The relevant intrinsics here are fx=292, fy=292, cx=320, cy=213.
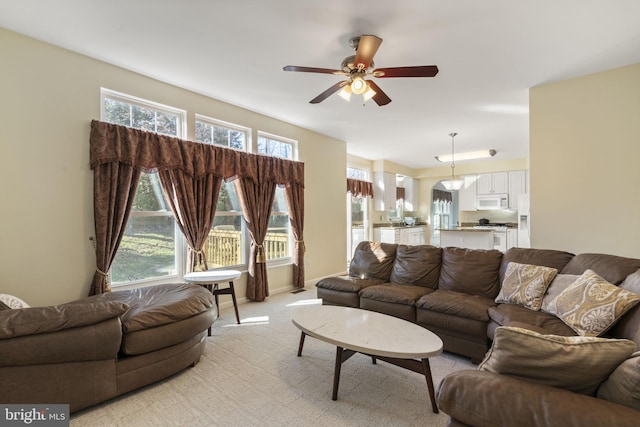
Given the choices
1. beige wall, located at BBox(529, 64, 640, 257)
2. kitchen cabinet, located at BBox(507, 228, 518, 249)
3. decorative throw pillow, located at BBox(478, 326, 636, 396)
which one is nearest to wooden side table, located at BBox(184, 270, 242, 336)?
decorative throw pillow, located at BBox(478, 326, 636, 396)

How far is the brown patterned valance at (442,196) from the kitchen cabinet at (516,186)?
2.15m

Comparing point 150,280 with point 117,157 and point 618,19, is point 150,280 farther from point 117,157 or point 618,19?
point 618,19

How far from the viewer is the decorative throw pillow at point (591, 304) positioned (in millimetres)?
1763

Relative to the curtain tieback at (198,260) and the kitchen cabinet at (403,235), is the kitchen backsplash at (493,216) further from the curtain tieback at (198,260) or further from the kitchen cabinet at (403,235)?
the curtain tieback at (198,260)

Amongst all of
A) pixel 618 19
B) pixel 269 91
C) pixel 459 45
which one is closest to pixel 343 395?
pixel 459 45

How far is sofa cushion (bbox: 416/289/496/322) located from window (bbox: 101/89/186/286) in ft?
9.33

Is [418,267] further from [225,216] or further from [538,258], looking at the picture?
[225,216]

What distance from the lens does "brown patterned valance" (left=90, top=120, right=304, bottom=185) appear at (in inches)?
112

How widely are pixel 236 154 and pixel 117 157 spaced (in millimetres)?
1393

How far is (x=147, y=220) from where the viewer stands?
3.30m

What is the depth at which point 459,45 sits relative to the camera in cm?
259

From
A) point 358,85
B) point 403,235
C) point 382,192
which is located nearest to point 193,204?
point 358,85

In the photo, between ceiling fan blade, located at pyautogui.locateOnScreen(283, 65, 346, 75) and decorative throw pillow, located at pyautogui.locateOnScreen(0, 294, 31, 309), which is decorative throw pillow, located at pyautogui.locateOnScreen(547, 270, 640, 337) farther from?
decorative throw pillow, located at pyautogui.locateOnScreen(0, 294, 31, 309)

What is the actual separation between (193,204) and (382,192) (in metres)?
5.26
